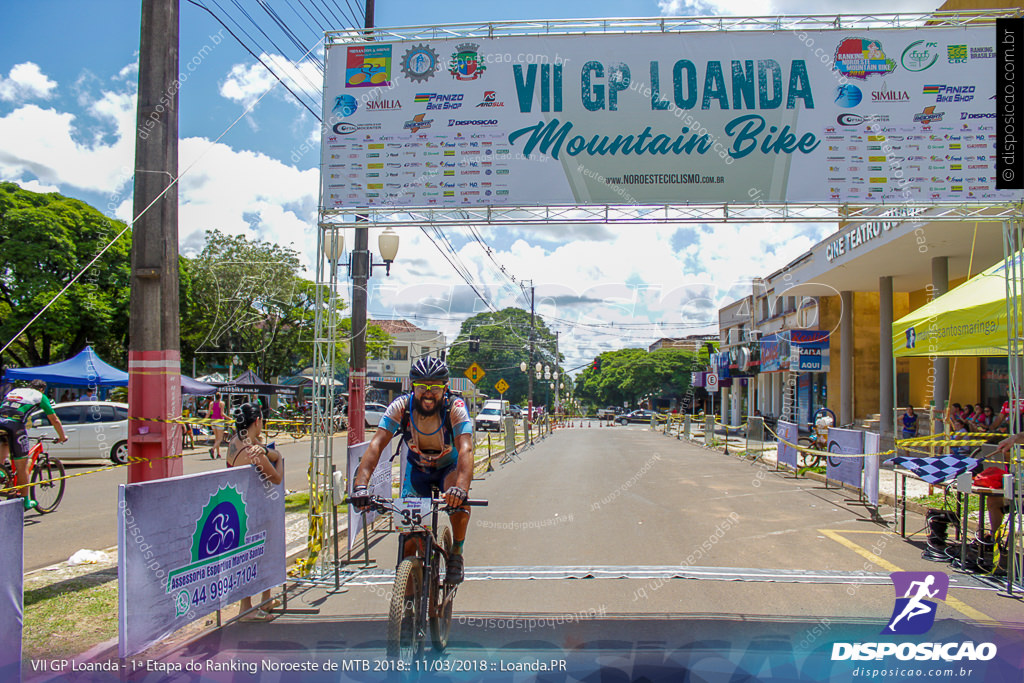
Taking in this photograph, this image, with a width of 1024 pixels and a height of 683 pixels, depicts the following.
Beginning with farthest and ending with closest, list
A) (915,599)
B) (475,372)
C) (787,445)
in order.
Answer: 1. (475,372)
2. (787,445)
3. (915,599)

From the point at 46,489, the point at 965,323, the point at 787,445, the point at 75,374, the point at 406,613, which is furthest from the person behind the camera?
the point at 75,374

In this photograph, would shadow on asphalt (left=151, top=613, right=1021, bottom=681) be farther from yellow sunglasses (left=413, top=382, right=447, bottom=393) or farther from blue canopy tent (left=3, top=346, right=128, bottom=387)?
blue canopy tent (left=3, top=346, right=128, bottom=387)

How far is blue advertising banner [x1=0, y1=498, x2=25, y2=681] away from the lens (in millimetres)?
3820

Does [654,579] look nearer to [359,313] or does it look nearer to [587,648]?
[587,648]

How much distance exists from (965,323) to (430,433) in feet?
20.9

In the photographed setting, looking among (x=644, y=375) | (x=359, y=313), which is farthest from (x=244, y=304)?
(x=644, y=375)

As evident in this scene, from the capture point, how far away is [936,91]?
7090mm

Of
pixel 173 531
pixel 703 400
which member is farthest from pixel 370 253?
pixel 703 400

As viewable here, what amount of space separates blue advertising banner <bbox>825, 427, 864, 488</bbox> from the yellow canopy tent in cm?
305

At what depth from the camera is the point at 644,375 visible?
8831 centimetres

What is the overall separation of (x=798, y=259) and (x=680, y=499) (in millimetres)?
23786

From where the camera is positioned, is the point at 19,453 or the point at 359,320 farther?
the point at 359,320

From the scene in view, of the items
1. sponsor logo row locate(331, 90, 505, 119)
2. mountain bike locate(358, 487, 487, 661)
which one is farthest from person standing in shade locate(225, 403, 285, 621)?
sponsor logo row locate(331, 90, 505, 119)

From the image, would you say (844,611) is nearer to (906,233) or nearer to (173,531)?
(173,531)
